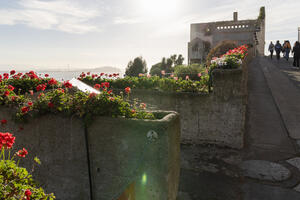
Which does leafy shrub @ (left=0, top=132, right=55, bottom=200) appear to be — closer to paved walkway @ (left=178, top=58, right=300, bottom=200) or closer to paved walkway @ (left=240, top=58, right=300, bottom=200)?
paved walkway @ (left=178, top=58, right=300, bottom=200)

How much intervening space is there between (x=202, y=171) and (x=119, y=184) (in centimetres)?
272

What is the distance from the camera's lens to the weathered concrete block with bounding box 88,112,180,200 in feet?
10.2

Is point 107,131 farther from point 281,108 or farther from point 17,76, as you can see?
point 281,108

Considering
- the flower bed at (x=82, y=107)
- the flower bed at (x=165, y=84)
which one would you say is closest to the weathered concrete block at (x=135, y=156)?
the flower bed at (x=82, y=107)

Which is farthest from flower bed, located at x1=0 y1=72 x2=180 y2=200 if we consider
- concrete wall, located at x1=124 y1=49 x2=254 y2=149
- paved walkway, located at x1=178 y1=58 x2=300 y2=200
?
concrete wall, located at x1=124 y1=49 x2=254 y2=149

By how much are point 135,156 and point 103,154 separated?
0.54m

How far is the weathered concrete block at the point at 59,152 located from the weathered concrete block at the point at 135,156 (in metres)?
0.22

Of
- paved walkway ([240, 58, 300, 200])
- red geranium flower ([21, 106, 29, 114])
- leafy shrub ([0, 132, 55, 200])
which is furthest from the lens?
paved walkway ([240, 58, 300, 200])

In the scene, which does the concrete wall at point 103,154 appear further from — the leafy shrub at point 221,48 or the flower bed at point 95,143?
the leafy shrub at point 221,48

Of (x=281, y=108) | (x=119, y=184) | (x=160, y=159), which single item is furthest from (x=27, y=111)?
(x=281, y=108)

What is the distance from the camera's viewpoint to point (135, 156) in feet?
10.6

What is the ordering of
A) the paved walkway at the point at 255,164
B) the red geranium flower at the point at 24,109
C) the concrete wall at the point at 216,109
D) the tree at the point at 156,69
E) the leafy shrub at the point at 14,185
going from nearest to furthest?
the leafy shrub at the point at 14,185 < the red geranium flower at the point at 24,109 < the paved walkway at the point at 255,164 < the concrete wall at the point at 216,109 < the tree at the point at 156,69

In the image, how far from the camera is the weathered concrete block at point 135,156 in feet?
10.2

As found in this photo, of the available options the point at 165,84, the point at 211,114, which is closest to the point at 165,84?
the point at 165,84
